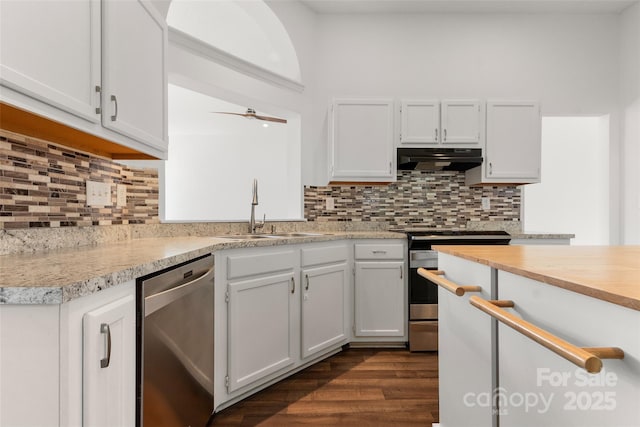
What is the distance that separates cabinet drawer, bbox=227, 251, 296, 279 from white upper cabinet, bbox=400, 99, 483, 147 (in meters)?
1.53

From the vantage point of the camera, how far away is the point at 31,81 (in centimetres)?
97

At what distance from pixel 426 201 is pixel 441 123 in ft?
2.48

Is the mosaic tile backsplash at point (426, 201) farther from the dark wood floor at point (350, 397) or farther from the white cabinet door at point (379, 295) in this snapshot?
the dark wood floor at point (350, 397)

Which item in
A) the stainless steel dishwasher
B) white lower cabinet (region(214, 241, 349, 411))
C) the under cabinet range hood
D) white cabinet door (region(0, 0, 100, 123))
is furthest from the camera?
the under cabinet range hood

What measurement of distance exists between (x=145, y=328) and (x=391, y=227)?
266 centimetres

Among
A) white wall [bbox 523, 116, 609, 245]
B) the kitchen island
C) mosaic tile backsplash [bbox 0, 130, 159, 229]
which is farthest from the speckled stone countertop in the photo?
white wall [bbox 523, 116, 609, 245]

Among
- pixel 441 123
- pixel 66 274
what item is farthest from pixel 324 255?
pixel 66 274

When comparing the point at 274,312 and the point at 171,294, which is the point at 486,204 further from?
the point at 171,294

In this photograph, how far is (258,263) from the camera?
200 centimetres

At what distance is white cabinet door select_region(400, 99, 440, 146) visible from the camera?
3.06 metres

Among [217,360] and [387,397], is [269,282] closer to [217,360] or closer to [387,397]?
[217,360]

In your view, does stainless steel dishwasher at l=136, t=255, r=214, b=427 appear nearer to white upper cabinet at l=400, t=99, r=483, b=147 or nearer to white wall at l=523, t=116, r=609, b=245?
white upper cabinet at l=400, t=99, r=483, b=147

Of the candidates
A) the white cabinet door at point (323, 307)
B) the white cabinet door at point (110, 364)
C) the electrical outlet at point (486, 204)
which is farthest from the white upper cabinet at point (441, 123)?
the white cabinet door at point (110, 364)

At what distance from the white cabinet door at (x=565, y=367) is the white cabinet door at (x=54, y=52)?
1.36 m
